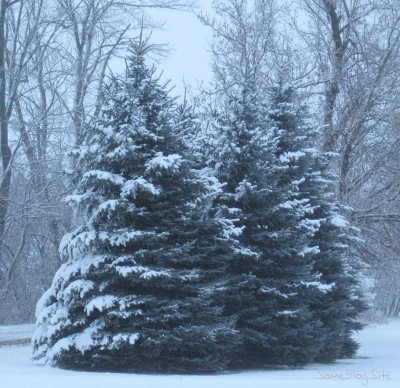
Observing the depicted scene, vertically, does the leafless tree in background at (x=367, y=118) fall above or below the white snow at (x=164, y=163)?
above

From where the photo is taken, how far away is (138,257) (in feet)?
45.0

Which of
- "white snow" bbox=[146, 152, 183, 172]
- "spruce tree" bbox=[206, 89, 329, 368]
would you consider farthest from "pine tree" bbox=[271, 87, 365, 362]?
"white snow" bbox=[146, 152, 183, 172]

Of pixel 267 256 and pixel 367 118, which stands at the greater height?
pixel 367 118

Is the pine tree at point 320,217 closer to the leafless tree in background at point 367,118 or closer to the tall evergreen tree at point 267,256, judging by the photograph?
the tall evergreen tree at point 267,256

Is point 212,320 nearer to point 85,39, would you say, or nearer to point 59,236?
point 59,236

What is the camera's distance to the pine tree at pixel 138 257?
44.1 ft

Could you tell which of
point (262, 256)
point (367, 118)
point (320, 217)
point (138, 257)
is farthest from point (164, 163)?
point (367, 118)

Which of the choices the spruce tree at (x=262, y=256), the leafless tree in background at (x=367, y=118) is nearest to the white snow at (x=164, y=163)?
the spruce tree at (x=262, y=256)

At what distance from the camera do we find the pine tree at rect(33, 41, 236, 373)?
1345 cm

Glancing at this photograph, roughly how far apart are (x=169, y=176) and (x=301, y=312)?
4.39 metres

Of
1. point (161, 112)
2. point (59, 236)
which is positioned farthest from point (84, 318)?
point (59, 236)

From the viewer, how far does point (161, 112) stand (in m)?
14.8

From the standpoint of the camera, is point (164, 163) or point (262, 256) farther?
point (262, 256)

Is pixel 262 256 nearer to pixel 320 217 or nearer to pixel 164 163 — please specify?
pixel 164 163
